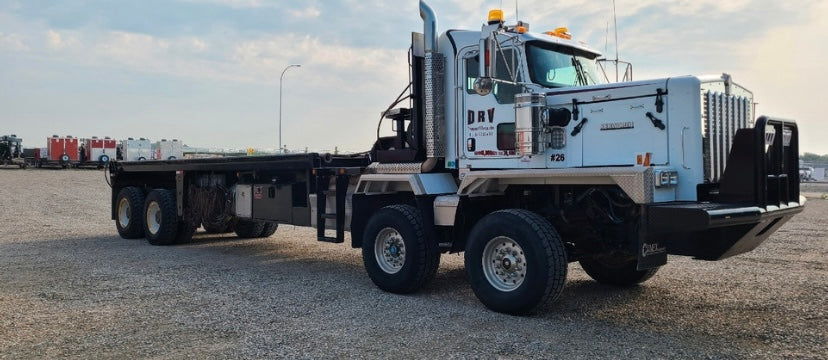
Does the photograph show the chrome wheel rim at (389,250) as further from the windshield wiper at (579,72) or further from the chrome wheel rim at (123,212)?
the chrome wheel rim at (123,212)

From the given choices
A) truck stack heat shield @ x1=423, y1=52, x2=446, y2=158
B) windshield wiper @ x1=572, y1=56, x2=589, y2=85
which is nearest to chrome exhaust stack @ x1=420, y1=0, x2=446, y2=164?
truck stack heat shield @ x1=423, y1=52, x2=446, y2=158

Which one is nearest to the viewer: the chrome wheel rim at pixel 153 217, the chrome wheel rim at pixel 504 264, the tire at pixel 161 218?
the chrome wheel rim at pixel 504 264

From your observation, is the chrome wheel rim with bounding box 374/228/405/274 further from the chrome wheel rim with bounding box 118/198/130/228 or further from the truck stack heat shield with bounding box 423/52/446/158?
the chrome wheel rim with bounding box 118/198/130/228

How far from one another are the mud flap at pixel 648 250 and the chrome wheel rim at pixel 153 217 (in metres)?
10.2

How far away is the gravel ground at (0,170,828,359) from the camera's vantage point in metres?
5.62

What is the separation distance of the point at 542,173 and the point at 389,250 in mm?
2494

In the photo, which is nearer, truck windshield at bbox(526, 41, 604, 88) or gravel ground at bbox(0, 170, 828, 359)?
gravel ground at bbox(0, 170, 828, 359)

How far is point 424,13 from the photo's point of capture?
8234 millimetres

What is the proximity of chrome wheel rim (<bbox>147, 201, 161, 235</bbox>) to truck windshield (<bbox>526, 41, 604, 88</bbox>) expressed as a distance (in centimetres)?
895

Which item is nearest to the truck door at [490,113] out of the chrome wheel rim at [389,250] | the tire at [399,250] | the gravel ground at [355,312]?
the tire at [399,250]

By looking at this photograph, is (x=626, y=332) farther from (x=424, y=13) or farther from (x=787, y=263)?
(x=787, y=263)

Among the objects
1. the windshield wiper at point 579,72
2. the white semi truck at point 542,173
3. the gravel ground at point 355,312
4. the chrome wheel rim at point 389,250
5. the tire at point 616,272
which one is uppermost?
the windshield wiper at point 579,72

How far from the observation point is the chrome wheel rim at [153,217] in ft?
43.8

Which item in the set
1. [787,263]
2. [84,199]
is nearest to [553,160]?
[787,263]
